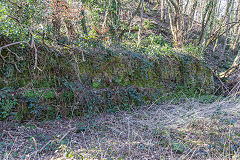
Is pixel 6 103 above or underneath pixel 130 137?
above

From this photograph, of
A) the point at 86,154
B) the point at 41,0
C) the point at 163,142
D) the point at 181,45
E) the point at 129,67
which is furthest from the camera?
the point at 181,45

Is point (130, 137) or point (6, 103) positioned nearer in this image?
point (130, 137)

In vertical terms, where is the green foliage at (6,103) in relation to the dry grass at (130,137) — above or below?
above

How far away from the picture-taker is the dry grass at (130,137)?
3.43 meters

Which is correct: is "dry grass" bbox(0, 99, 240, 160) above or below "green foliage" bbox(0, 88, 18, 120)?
below

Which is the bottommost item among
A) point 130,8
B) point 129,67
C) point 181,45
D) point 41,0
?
point 129,67

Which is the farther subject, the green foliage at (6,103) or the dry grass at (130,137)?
the green foliage at (6,103)

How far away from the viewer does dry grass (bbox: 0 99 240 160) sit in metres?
3.43

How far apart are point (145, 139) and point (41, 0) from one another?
5.57m

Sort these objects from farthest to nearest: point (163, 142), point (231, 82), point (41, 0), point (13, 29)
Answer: point (231, 82)
point (41, 0)
point (13, 29)
point (163, 142)

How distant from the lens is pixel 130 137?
4.24m

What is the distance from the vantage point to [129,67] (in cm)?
729

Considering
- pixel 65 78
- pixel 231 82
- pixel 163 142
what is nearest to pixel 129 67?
pixel 65 78

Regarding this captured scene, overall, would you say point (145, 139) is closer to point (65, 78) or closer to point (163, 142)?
point (163, 142)
